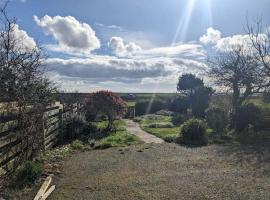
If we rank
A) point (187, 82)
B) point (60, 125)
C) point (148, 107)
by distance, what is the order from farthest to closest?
1. point (187, 82)
2. point (148, 107)
3. point (60, 125)

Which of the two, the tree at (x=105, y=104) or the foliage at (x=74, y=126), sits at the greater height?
the tree at (x=105, y=104)

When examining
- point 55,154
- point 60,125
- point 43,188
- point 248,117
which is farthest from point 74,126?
point 43,188

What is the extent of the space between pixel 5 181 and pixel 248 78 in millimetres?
20382

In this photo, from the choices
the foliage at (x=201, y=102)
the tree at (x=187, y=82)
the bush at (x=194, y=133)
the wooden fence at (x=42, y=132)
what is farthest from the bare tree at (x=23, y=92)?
the tree at (x=187, y=82)

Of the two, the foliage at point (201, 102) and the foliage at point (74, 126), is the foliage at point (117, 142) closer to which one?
the foliage at point (74, 126)

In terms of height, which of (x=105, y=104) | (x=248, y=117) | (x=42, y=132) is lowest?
(x=42, y=132)

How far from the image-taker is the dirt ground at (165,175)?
330 inches

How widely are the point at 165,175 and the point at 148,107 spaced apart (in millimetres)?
31386

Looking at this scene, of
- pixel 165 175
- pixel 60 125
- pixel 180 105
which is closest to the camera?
pixel 165 175

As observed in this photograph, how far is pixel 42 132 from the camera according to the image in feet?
41.7

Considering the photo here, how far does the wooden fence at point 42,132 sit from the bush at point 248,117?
8649 mm

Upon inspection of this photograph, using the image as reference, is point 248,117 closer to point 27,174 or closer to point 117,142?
point 117,142

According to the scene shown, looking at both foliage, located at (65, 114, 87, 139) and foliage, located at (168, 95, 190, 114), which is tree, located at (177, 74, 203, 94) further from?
foliage, located at (65, 114, 87, 139)

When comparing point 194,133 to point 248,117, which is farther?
point 248,117
